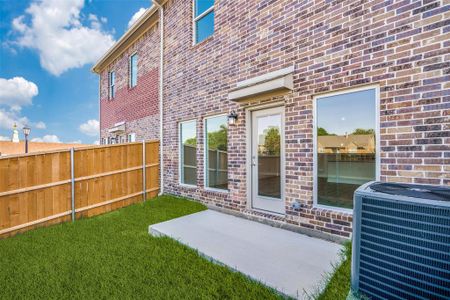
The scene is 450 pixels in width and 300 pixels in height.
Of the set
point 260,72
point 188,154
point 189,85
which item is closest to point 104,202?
point 188,154

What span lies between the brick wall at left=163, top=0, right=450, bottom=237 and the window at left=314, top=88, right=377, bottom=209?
6.5 inches

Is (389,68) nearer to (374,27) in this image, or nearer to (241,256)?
(374,27)

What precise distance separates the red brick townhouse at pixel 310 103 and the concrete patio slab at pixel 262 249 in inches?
15.2

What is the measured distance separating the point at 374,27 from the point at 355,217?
9.59ft

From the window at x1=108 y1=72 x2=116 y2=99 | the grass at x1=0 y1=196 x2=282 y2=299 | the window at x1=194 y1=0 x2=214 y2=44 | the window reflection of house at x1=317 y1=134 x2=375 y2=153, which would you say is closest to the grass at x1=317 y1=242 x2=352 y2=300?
the grass at x1=0 y1=196 x2=282 y2=299

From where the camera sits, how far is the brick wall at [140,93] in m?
8.28

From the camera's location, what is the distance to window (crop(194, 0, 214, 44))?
234 inches

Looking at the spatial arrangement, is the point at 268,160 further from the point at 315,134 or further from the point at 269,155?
the point at 315,134

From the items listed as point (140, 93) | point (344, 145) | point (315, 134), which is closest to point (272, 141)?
point (315, 134)

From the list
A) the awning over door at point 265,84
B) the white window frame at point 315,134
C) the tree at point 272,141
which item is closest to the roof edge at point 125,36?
the awning over door at point 265,84

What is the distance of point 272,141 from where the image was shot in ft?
14.9

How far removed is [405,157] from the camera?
2912mm

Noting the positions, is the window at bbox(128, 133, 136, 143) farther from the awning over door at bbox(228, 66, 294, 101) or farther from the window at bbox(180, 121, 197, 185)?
the awning over door at bbox(228, 66, 294, 101)

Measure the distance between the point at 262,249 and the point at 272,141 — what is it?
210 cm
